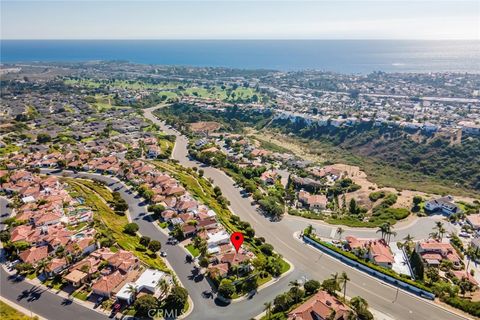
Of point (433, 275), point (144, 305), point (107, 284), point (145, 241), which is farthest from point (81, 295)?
point (433, 275)

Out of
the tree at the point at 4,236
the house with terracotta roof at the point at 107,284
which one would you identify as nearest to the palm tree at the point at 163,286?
the house with terracotta roof at the point at 107,284

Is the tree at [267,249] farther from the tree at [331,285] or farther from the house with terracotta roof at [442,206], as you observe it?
the house with terracotta roof at [442,206]

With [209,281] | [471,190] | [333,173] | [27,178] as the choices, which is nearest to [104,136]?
[27,178]

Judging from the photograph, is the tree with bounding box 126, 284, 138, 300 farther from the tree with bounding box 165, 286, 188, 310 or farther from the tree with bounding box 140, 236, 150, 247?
the tree with bounding box 140, 236, 150, 247

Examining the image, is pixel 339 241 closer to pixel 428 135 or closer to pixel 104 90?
pixel 428 135

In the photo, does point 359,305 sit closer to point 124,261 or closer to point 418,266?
point 418,266

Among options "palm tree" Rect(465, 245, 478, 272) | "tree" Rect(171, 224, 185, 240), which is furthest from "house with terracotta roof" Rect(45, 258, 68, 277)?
"palm tree" Rect(465, 245, 478, 272)
